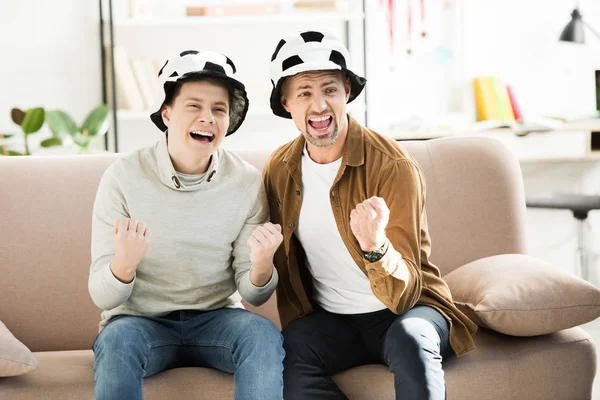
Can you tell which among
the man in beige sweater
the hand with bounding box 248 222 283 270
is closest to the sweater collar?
the man in beige sweater

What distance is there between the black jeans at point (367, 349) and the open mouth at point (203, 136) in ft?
1.63

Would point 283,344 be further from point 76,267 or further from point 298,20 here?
point 298,20

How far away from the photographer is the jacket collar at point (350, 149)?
6.31ft

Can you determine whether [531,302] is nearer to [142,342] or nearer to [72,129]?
[142,342]

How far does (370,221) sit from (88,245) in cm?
99

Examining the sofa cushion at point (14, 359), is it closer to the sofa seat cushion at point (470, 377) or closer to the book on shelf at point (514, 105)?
the sofa seat cushion at point (470, 377)

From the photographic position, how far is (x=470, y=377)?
1.84 m

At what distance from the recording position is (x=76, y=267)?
223 cm

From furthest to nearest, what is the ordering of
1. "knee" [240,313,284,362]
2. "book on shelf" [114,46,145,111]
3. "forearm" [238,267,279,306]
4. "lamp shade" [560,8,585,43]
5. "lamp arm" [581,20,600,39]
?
"lamp arm" [581,20,600,39] < "lamp shade" [560,8,585,43] < "book on shelf" [114,46,145,111] < "forearm" [238,267,279,306] < "knee" [240,313,284,362]

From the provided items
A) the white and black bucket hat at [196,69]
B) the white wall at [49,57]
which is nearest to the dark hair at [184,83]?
the white and black bucket hat at [196,69]

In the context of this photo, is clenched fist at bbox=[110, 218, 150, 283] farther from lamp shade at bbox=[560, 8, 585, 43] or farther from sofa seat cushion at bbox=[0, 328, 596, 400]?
lamp shade at bbox=[560, 8, 585, 43]

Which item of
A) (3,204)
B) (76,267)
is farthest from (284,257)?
(3,204)

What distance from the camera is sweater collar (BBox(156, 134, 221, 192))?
192cm

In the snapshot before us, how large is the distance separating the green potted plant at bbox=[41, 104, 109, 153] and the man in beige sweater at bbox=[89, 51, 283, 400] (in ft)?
4.90
